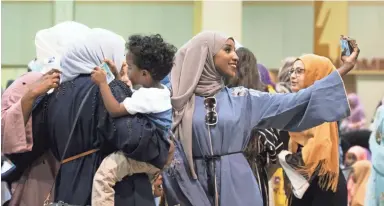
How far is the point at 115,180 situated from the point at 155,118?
277 millimetres

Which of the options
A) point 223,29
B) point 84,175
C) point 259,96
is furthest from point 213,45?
point 223,29

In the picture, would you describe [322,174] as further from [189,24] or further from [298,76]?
[189,24]

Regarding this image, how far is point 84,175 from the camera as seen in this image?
2701 mm

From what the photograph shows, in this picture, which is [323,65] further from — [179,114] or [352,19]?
[352,19]

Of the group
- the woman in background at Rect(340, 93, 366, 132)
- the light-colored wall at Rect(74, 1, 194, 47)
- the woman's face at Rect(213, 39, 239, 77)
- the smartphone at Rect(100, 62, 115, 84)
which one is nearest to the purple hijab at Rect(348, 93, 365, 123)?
the woman in background at Rect(340, 93, 366, 132)

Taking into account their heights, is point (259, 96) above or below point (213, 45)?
below

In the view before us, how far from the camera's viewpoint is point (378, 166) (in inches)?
165

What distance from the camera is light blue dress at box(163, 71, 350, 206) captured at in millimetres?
3193

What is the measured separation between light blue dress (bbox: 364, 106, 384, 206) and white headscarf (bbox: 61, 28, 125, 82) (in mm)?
1947

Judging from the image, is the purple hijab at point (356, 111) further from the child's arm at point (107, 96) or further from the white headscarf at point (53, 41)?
the child's arm at point (107, 96)

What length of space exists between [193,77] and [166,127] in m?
0.61

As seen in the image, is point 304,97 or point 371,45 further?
point 371,45

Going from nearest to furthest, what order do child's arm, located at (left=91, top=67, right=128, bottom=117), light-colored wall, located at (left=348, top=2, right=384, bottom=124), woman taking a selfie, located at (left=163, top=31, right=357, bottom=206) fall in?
child's arm, located at (left=91, top=67, right=128, bottom=117), woman taking a selfie, located at (left=163, top=31, right=357, bottom=206), light-colored wall, located at (left=348, top=2, right=384, bottom=124)

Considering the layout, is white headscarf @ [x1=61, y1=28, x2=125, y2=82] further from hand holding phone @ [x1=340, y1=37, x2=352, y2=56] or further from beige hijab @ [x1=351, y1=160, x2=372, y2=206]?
beige hijab @ [x1=351, y1=160, x2=372, y2=206]
